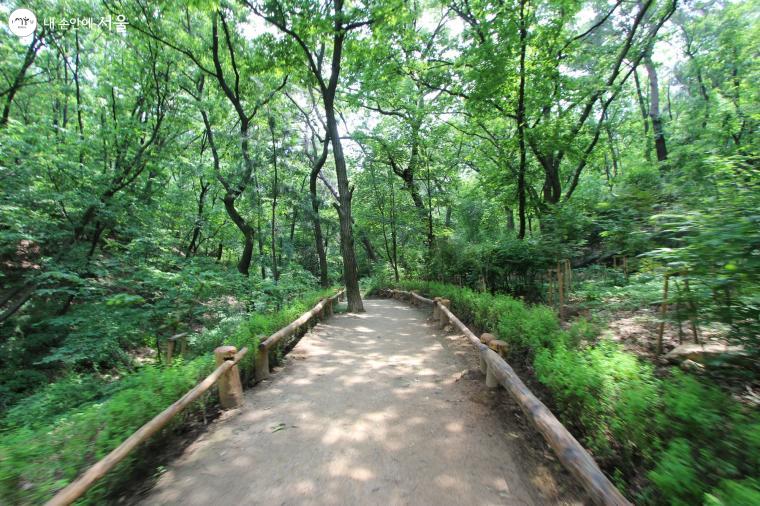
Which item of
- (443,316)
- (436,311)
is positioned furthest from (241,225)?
(443,316)

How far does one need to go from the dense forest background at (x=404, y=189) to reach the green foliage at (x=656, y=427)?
17mm

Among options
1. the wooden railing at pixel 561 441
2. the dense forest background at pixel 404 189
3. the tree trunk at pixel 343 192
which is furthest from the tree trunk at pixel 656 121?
the wooden railing at pixel 561 441

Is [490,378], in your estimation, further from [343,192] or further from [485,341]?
[343,192]

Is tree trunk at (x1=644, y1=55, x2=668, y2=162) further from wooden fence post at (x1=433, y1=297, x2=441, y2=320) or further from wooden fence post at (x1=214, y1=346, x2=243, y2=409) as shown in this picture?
wooden fence post at (x1=214, y1=346, x2=243, y2=409)

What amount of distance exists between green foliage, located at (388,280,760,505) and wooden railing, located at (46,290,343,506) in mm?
3241

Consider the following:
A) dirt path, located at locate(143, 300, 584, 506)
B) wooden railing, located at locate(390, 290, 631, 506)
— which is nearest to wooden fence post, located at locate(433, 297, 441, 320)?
dirt path, located at locate(143, 300, 584, 506)

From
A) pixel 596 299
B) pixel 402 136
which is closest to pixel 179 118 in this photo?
pixel 402 136

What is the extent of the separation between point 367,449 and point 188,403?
171 cm

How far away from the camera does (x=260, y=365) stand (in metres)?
4.99

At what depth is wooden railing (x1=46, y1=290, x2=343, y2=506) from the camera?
1.93 metres

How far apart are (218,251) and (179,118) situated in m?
7.98

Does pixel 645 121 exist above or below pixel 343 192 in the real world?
above

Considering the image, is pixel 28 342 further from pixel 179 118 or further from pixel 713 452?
pixel 713 452

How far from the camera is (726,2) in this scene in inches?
616
